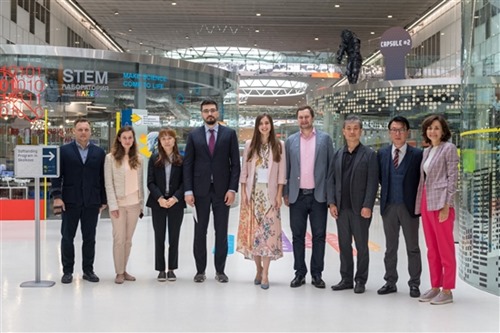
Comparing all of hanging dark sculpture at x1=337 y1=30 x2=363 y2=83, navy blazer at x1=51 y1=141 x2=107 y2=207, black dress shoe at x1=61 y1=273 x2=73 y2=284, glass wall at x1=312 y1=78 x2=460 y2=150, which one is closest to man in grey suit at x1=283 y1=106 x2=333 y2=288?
navy blazer at x1=51 y1=141 x2=107 y2=207

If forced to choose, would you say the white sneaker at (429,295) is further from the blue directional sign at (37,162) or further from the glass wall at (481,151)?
the blue directional sign at (37,162)

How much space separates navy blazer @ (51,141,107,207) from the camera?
17.6 feet

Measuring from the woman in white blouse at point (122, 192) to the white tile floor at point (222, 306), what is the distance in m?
0.30

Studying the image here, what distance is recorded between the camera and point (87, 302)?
4.60 meters

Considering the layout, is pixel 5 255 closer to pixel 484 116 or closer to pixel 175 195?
pixel 175 195

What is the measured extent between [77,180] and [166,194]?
800 mm

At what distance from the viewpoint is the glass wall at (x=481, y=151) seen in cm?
518

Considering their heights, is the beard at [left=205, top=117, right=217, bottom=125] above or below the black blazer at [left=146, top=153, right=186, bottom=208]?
above

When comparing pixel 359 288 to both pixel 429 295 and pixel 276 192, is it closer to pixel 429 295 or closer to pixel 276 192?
pixel 429 295

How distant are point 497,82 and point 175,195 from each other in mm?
2990

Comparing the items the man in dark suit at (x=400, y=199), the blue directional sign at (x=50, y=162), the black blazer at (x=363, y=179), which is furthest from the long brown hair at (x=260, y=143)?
the blue directional sign at (x=50, y=162)

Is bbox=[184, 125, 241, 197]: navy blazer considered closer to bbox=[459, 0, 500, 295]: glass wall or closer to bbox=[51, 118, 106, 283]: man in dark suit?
bbox=[51, 118, 106, 283]: man in dark suit

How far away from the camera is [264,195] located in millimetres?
5199

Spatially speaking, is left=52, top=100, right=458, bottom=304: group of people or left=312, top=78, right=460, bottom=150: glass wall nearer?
left=52, top=100, right=458, bottom=304: group of people
